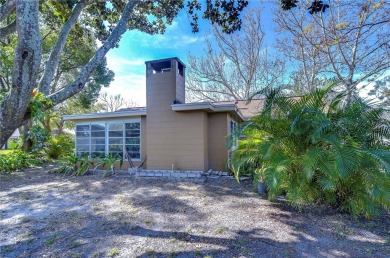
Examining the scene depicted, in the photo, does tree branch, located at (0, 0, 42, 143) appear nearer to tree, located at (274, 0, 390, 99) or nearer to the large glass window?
tree, located at (274, 0, 390, 99)

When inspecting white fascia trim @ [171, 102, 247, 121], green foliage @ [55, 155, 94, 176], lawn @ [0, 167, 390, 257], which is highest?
white fascia trim @ [171, 102, 247, 121]

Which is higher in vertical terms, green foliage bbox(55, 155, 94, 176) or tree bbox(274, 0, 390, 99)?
tree bbox(274, 0, 390, 99)

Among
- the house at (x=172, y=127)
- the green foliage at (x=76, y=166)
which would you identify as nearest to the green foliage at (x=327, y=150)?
the house at (x=172, y=127)

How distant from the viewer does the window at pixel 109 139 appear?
30.7ft

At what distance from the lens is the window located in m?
9.37

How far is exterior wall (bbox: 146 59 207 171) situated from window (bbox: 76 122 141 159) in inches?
40.0

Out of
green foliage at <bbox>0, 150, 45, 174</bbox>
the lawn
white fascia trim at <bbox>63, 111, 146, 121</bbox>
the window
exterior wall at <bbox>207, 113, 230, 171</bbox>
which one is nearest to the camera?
the lawn

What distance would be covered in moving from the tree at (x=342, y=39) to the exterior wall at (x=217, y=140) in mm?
3899

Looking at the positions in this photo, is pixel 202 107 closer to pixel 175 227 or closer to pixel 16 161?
pixel 175 227

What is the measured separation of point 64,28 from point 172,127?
460 centimetres

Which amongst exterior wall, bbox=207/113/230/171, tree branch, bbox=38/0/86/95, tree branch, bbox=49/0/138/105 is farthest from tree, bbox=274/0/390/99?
tree branch, bbox=38/0/86/95

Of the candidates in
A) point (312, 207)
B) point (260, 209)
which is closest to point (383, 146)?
point (312, 207)

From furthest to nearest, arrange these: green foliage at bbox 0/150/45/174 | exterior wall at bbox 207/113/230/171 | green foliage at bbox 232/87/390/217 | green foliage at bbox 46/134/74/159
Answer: green foliage at bbox 46/134/74/159
green foliage at bbox 0/150/45/174
exterior wall at bbox 207/113/230/171
green foliage at bbox 232/87/390/217

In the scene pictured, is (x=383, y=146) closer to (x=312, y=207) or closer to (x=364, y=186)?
(x=364, y=186)
